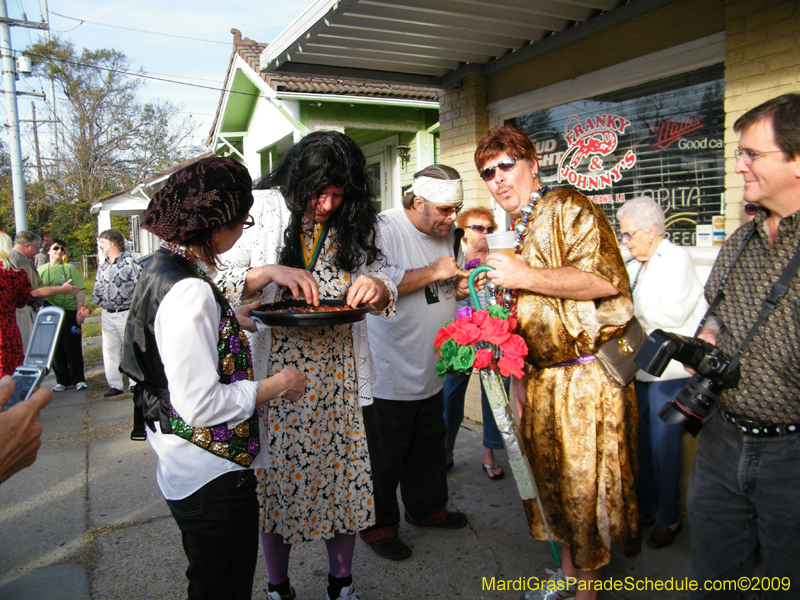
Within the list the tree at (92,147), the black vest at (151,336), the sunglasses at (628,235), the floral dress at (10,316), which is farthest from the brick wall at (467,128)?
the tree at (92,147)

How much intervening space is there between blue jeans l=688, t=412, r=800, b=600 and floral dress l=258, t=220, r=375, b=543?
4.62ft

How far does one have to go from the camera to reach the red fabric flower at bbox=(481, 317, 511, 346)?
2.29m

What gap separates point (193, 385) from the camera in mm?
1623

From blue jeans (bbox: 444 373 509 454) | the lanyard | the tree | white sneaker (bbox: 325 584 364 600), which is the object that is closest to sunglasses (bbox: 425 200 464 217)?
the lanyard

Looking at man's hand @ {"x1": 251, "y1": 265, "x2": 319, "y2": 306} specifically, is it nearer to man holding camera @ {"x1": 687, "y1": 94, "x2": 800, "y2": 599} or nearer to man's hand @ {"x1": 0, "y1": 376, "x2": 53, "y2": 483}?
man's hand @ {"x1": 0, "y1": 376, "x2": 53, "y2": 483}

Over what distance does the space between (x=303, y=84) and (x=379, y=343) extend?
7758 millimetres

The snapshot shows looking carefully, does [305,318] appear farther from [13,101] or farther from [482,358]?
[13,101]

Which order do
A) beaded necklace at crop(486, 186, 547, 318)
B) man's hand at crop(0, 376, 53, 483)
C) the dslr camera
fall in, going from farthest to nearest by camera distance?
beaded necklace at crop(486, 186, 547, 318)
the dslr camera
man's hand at crop(0, 376, 53, 483)

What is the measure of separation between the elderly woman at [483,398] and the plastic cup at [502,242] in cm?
163

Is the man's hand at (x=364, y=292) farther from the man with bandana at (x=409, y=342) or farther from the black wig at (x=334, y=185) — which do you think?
the man with bandana at (x=409, y=342)

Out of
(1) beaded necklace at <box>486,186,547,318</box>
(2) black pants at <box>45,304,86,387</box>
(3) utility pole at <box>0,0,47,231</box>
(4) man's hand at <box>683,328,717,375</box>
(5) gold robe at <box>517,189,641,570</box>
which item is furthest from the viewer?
Result: (3) utility pole at <box>0,0,47,231</box>

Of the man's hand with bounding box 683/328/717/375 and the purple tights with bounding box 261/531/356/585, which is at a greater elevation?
the man's hand with bounding box 683/328/717/375

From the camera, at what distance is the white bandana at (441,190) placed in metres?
3.18

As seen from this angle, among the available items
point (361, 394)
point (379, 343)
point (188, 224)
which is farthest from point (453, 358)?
point (188, 224)
